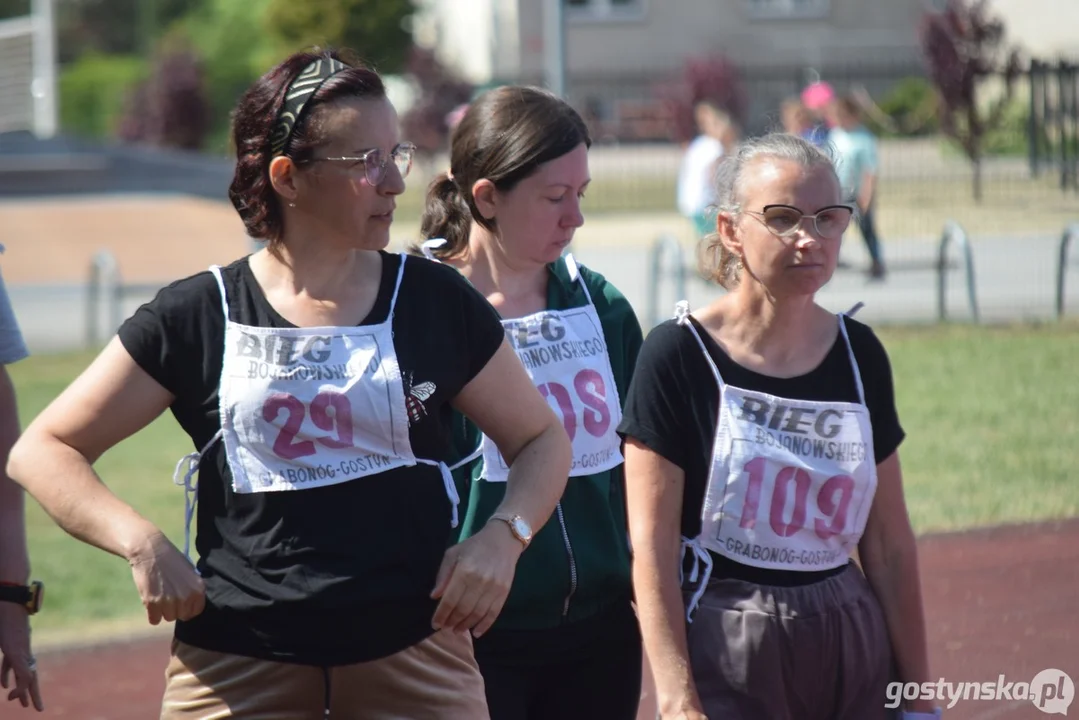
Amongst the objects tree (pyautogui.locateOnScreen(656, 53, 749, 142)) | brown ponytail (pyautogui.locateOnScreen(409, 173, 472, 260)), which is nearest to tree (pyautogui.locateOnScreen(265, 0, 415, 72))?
tree (pyautogui.locateOnScreen(656, 53, 749, 142))

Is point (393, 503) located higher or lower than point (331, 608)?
higher

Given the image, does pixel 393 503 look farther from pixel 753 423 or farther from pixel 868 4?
pixel 868 4

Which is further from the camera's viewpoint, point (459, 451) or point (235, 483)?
point (459, 451)

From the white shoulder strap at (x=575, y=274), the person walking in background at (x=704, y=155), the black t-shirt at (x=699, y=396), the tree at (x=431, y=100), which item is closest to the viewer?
the black t-shirt at (x=699, y=396)

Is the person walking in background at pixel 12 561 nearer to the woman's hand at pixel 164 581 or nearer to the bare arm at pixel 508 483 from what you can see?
the woman's hand at pixel 164 581

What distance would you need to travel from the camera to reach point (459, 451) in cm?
340

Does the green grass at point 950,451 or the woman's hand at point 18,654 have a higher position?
the woman's hand at point 18,654

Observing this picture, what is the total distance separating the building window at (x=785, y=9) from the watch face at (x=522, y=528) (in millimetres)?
41414

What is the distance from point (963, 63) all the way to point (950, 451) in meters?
18.3

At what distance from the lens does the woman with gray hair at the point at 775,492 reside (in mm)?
2902

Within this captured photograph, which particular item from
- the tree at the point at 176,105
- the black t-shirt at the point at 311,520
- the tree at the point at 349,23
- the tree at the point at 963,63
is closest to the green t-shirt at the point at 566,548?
the black t-shirt at the point at 311,520


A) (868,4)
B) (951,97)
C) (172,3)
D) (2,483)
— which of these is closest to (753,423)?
(2,483)

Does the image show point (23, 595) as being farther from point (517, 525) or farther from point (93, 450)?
point (517, 525)

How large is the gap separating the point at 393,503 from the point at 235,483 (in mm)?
287
